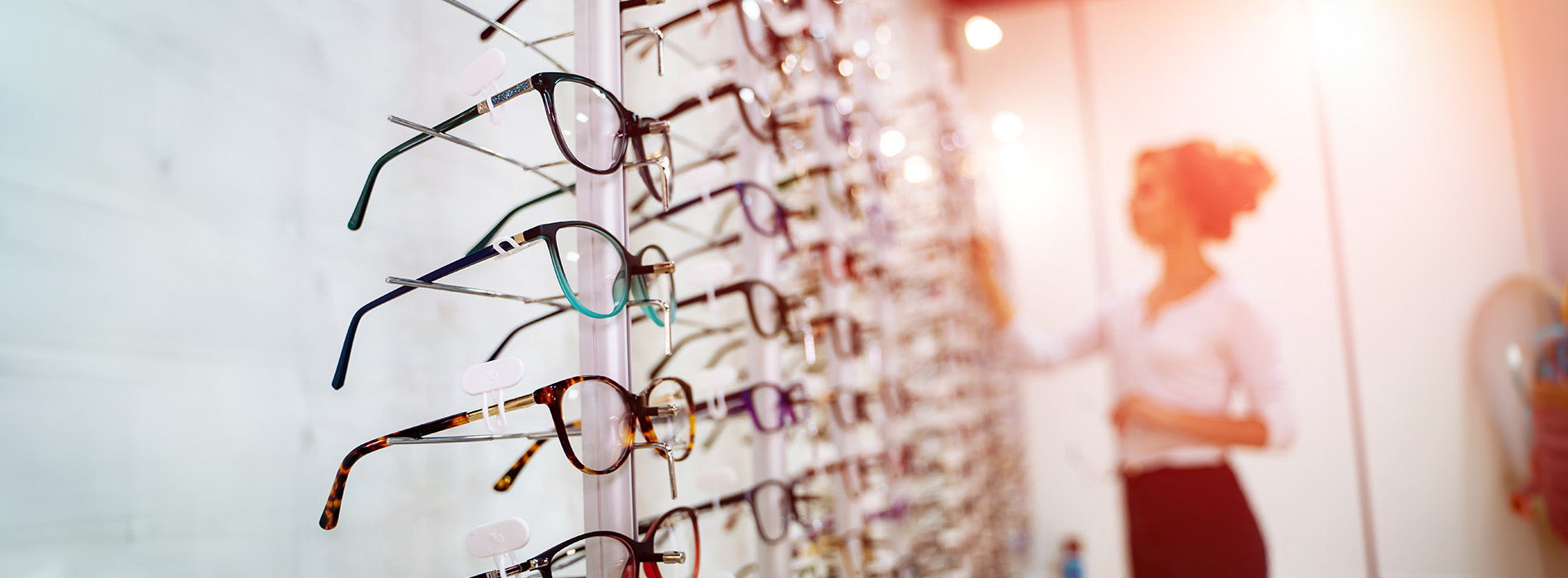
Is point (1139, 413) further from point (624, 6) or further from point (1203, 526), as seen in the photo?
point (624, 6)

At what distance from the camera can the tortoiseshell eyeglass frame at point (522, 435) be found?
0.75 meters

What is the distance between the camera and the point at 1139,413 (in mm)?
3334

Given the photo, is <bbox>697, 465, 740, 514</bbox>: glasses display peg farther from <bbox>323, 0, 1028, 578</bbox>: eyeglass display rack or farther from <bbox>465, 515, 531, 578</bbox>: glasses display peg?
<bbox>465, 515, 531, 578</bbox>: glasses display peg

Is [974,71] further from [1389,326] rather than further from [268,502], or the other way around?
[268,502]

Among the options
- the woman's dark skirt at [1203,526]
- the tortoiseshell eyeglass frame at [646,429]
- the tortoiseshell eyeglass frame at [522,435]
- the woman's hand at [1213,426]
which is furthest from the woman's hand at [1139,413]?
the tortoiseshell eyeglass frame at [522,435]

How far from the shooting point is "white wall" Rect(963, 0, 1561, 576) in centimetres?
306

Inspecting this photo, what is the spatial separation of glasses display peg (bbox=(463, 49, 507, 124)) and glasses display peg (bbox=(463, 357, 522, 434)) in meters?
0.22

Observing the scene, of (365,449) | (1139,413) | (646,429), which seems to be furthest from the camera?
(1139,413)

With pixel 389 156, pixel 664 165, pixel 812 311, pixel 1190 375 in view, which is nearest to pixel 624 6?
pixel 664 165

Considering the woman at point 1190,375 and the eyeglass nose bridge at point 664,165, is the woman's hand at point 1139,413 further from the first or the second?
the eyeglass nose bridge at point 664,165

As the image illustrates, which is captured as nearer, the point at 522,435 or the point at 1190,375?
the point at 522,435

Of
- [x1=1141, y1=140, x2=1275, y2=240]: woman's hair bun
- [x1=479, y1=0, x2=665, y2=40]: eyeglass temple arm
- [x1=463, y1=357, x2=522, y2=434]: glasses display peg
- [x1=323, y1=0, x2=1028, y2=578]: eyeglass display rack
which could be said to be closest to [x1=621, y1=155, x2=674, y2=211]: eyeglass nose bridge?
[x1=323, y1=0, x2=1028, y2=578]: eyeglass display rack

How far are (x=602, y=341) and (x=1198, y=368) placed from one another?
286 centimetres

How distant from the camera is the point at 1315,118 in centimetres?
328
